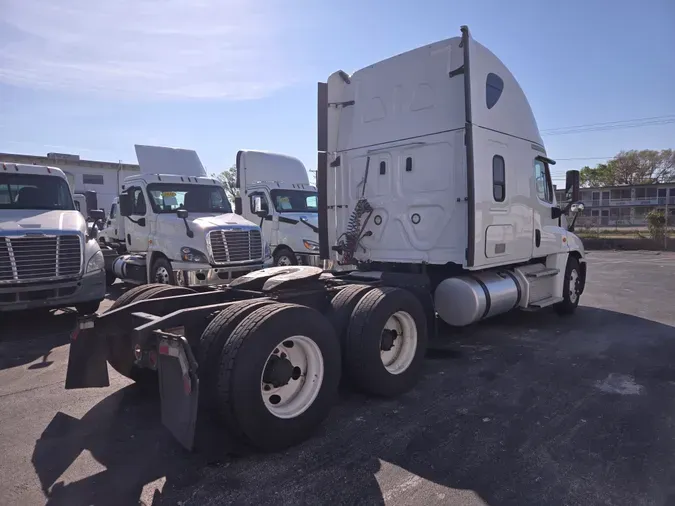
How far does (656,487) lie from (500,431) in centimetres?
110

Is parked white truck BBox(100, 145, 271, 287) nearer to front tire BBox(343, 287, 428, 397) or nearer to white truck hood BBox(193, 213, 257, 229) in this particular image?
white truck hood BBox(193, 213, 257, 229)

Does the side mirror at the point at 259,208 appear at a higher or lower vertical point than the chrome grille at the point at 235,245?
higher

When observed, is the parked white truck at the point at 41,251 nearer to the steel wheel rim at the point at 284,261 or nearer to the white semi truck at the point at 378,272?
the white semi truck at the point at 378,272

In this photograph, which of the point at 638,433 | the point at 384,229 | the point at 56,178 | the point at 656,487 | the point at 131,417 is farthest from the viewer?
the point at 56,178

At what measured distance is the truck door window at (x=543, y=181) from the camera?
26.2 ft

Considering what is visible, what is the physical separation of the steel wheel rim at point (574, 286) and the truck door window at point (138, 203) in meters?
9.27

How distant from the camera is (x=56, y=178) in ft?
31.1

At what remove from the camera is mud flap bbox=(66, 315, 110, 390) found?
13.9 ft

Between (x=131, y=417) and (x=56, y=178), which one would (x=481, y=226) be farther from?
(x=56, y=178)

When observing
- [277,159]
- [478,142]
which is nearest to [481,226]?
[478,142]

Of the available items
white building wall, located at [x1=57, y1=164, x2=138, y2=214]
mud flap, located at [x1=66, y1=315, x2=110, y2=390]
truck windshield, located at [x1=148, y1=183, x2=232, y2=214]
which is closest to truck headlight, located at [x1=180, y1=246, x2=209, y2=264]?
truck windshield, located at [x1=148, y1=183, x2=232, y2=214]

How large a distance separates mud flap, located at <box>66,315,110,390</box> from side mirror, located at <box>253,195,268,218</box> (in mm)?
9039

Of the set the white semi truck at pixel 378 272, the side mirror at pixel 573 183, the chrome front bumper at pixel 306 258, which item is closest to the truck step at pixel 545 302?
the white semi truck at pixel 378 272

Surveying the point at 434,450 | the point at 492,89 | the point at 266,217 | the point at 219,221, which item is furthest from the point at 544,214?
the point at 266,217
